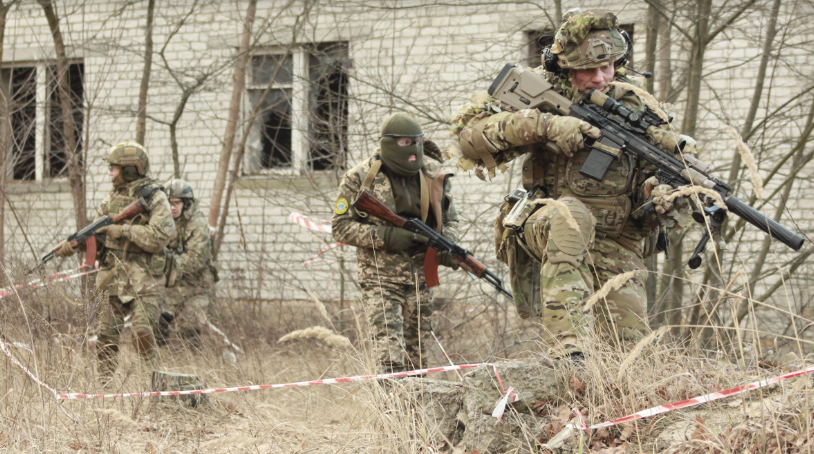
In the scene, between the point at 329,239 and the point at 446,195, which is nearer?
the point at 446,195

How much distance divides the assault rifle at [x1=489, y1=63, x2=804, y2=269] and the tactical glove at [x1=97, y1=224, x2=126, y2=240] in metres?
3.48

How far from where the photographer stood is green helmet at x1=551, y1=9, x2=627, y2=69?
389 centimetres

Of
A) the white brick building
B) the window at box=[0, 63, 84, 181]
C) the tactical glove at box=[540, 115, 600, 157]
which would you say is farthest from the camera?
the window at box=[0, 63, 84, 181]

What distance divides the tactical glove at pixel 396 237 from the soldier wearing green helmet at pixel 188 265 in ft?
10.1

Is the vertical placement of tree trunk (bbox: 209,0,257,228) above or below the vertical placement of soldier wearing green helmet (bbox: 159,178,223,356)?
above

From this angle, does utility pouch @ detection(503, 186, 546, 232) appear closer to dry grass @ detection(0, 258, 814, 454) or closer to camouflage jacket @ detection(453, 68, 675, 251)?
camouflage jacket @ detection(453, 68, 675, 251)

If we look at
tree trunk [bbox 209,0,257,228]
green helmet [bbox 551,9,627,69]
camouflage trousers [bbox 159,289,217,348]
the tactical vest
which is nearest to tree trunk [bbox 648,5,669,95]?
the tactical vest

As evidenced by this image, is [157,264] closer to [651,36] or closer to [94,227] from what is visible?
[94,227]

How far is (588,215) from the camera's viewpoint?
379 cm

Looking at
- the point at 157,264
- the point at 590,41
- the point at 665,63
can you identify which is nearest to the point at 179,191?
the point at 157,264

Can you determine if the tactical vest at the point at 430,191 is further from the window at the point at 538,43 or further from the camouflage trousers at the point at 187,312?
A: the camouflage trousers at the point at 187,312

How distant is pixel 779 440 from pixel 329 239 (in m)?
5.90

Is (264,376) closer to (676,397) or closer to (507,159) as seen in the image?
(507,159)

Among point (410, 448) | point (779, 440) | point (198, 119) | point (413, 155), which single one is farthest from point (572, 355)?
point (198, 119)
